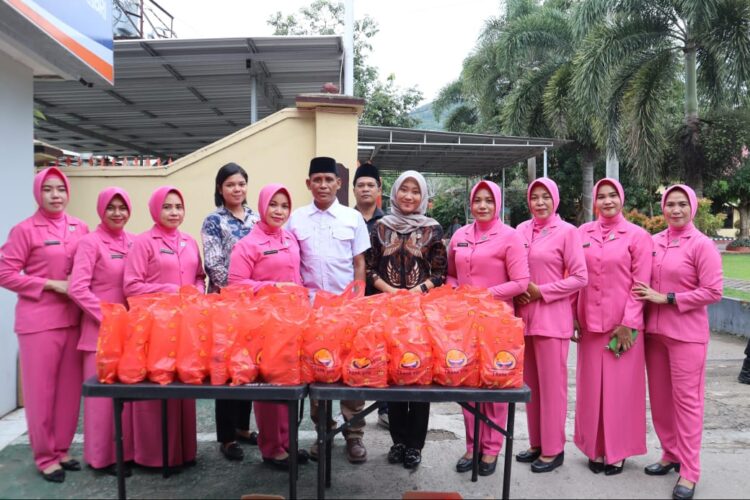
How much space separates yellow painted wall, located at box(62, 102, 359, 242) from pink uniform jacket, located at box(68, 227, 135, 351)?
307cm

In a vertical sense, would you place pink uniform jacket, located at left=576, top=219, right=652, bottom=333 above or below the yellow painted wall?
below

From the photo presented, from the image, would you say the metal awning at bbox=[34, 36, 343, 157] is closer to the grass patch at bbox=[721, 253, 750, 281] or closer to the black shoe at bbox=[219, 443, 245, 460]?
the black shoe at bbox=[219, 443, 245, 460]

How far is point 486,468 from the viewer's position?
375 centimetres

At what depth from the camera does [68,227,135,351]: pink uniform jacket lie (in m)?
3.44

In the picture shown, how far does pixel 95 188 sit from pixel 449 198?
2567 centimetres

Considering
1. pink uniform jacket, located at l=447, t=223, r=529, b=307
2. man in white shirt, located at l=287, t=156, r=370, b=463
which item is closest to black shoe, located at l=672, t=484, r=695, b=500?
pink uniform jacket, located at l=447, t=223, r=529, b=307

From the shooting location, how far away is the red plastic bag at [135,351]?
2.82 m

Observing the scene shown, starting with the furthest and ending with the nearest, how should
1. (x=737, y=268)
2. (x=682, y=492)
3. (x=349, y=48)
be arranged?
(x=737, y=268)
(x=349, y=48)
(x=682, y=492)

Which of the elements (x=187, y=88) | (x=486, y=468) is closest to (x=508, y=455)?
(x=486, y=468)

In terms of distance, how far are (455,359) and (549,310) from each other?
116cm

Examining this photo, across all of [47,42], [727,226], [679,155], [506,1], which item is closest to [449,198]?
[506,1]

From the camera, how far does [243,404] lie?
418cm

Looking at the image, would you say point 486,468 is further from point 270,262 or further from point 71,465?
point 71,465

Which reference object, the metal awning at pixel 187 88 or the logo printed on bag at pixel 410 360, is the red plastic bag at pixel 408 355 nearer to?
the logo printed on bag at pixel 410 360
